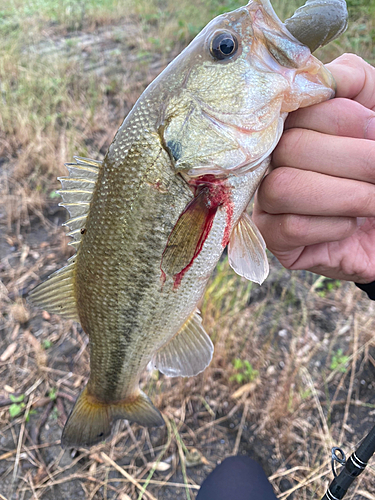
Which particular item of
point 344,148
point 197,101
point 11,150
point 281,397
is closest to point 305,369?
point 281,397

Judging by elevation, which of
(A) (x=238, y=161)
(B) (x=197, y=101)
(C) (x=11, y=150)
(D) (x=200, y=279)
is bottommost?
(C) (x=11, y=150)

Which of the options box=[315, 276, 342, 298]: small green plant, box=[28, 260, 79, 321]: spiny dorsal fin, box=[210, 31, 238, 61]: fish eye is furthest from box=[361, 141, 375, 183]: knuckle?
box=[315, 276, 342, 298]: small green plant

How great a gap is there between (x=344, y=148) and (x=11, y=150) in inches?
167

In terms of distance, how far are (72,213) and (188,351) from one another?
0.73 m

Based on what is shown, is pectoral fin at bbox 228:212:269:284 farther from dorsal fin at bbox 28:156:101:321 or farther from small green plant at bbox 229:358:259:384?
small green plant at bbox 229:358:259:384

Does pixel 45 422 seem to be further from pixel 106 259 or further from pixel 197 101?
pixel 197 101

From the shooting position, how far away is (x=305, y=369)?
2346mm

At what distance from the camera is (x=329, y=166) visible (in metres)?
1.08

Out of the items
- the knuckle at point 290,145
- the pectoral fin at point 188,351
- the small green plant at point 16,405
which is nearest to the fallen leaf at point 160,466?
the small green plant at point 16,405

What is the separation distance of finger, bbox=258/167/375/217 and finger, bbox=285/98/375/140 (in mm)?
143


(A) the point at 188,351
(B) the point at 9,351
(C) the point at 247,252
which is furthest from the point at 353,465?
(B) the point at 9,351

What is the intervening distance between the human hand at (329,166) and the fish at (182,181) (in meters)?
0.05

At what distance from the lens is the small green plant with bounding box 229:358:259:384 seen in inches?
93.4

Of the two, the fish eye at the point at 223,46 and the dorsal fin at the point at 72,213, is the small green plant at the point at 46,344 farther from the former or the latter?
the fish eye at the point at 223,46
